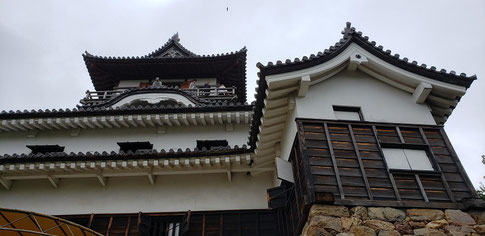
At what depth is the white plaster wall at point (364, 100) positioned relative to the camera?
7.59 m

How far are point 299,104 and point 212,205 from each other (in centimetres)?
391

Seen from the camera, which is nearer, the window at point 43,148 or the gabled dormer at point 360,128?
the gabled dormer at point 360,128

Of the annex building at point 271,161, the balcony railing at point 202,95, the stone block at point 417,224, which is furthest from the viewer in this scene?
the balcony railing at point 202,95

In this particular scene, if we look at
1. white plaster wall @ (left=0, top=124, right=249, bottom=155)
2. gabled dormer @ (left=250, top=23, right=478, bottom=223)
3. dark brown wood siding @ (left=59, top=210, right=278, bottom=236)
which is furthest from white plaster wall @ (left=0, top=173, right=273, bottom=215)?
white plaster wall @ (left=0, top=124, right=249, bottom=155)

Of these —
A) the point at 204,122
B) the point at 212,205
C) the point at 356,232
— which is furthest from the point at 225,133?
the point at 356,232

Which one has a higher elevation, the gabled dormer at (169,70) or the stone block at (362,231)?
the gabled dormer at (169,70)

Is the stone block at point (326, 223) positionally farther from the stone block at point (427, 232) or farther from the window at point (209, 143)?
the window at point (209, 143)

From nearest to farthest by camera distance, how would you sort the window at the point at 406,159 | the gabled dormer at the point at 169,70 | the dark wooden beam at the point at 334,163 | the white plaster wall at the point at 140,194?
the dark wooden beam at the point at 334,163, the window at the point at 406,159, the white plaster wall at the point at 140,194, the gabled dormer at the point at 169,70

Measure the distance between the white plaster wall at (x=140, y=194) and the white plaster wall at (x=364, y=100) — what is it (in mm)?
3186

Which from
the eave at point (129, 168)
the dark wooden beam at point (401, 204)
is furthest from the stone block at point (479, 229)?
the eave at point (129, 168)

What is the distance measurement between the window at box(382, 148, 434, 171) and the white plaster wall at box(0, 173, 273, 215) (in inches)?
151

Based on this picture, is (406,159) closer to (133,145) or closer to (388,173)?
(388,173)

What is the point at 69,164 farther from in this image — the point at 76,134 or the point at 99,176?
the point at 76,134

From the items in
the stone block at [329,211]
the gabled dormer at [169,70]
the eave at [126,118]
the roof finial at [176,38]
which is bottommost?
the stone block at [329,211]
